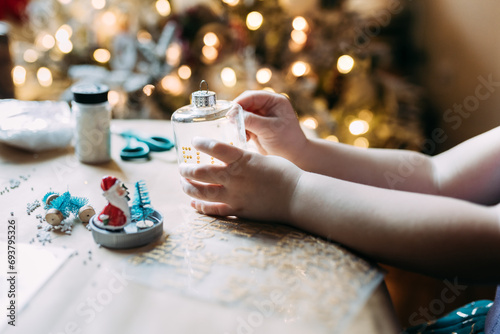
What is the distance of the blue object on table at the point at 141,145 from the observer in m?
0.84

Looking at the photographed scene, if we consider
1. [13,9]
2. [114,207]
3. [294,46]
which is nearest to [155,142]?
[114,207]

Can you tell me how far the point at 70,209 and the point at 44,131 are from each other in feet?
0.99

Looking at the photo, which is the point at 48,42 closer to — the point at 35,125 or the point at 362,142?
the point at 35,125

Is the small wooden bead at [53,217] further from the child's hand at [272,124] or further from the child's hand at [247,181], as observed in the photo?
the child's hand at [272,124]

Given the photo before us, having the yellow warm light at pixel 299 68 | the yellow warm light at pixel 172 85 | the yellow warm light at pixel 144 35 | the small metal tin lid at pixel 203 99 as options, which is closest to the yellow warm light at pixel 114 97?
the yellow warm light at pixel 172 85

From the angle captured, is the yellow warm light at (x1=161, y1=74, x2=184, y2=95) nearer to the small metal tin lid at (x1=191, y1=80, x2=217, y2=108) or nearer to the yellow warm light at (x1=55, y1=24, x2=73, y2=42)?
the yellow warm light at (x1=55, y1=24, x2=73, y2=42)

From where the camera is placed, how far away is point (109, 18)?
1.83 metres

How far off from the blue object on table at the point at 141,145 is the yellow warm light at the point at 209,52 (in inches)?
33.7

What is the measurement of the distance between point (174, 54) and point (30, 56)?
2.07 ft

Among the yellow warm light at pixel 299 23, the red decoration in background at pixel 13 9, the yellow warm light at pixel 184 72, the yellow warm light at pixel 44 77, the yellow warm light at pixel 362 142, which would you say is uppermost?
the red decoration in background at pixel 13 9

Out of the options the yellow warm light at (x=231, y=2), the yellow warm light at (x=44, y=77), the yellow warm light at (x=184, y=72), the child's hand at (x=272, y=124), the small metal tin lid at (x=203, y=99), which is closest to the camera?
the small metal tin lid at (x=203, y=99)

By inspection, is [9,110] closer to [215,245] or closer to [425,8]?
[215,245]

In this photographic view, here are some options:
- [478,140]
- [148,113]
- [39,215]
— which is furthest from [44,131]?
[148,113]

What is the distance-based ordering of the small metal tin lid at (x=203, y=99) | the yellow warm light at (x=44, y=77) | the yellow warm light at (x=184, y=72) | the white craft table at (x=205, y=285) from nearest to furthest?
the white craft table at (x=205, y=285)
the small metal tin lid at (x=203, y=99)
the yellow warm light at (x=184, y=72)
the yellow warm light at (x=44, y=77)
